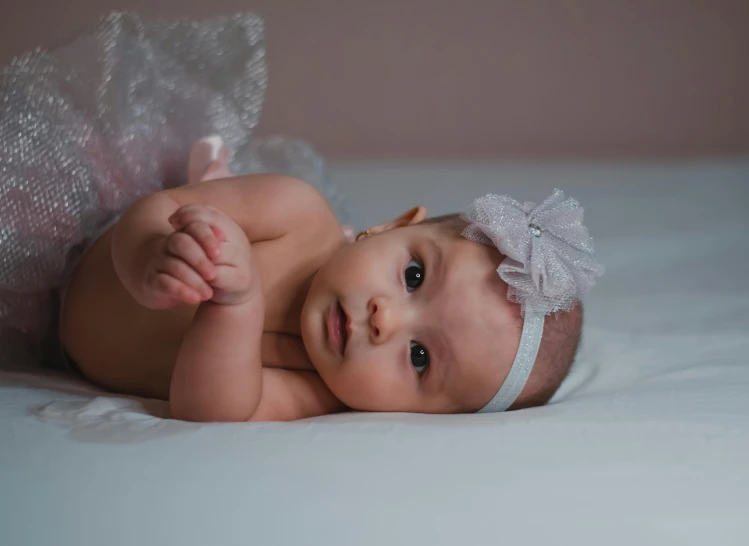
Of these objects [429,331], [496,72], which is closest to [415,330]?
[429,331]

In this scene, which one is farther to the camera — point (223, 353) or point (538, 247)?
point (538, 247)

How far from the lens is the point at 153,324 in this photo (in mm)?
1126

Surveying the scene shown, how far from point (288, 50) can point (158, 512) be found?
2.03 metres

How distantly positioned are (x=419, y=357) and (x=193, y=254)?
1.22 ft

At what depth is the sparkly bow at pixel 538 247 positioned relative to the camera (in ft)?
3.39

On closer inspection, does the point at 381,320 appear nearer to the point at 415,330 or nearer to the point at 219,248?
the point at 415,330

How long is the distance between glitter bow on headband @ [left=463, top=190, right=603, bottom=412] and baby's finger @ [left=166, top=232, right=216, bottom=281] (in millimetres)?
390

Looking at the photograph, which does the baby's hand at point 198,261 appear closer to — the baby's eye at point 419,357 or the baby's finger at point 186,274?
the baby's finger at point 186,274

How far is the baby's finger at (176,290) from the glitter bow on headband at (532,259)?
1.33 ft

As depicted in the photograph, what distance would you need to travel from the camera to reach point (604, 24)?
8.26ft

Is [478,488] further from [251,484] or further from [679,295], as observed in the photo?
[679,295]

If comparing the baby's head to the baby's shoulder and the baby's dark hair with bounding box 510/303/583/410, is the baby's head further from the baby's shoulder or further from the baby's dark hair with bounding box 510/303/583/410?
the baby's shoulder

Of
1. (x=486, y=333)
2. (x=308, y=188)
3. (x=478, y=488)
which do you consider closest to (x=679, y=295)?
(x=486, y=333)

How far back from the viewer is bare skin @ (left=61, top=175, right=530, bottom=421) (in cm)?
88
